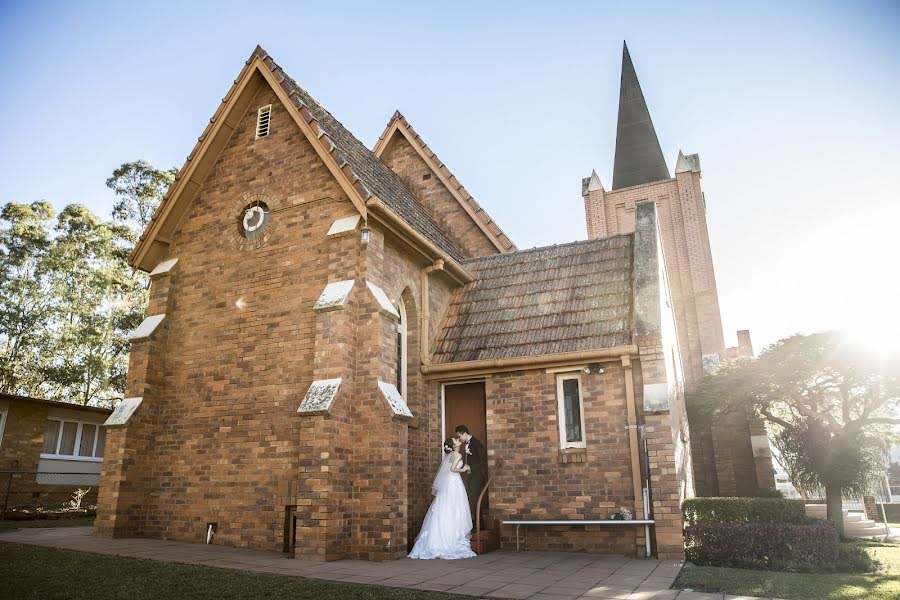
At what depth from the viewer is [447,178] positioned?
18.2 meters

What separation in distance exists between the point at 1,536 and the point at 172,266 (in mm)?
5707

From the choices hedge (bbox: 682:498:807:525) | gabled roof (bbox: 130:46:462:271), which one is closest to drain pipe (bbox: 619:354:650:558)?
hedge (bbox: 682:498:807:525)

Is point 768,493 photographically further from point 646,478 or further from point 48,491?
point 48,491

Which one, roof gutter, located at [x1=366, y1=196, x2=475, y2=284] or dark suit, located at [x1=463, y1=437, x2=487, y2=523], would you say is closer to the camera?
roof gutter, located at [x1=366, y1=196, x2=475, y2=284]

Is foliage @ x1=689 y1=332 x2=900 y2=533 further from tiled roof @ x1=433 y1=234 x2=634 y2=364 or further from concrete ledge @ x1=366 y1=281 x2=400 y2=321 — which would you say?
concrete ledge @ x1=366 y1=281 x2=400 y2=321

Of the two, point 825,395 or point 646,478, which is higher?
point 825,395

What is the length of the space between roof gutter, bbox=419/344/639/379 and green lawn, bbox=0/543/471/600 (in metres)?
5.53

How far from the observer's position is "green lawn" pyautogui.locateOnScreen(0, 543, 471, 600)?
6.18m

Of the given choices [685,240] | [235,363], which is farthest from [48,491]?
[685,240]

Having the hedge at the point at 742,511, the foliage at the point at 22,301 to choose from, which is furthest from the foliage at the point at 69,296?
the hedge at the point at 742,511

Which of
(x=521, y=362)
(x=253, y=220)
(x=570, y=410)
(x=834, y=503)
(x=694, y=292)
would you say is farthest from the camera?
(x=694, y=292)

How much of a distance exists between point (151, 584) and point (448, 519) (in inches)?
188

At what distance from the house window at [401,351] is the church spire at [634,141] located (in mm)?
22304

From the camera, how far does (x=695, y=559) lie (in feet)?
32.1
